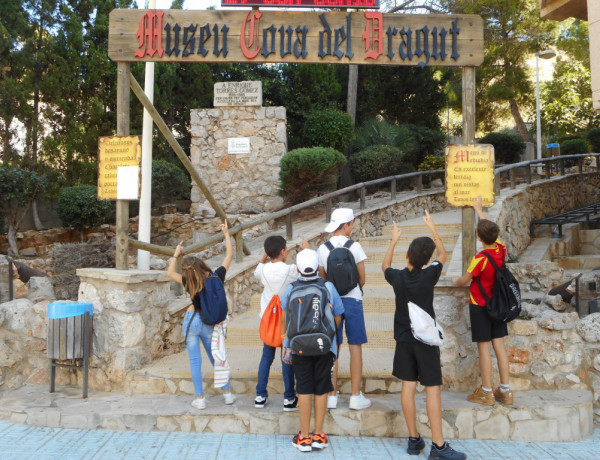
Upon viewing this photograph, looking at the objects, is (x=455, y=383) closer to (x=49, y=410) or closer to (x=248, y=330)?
(x=248, y=330)

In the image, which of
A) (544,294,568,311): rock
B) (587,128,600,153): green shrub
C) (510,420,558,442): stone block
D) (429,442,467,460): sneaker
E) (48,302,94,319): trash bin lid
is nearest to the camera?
(429,442,467,460): sneaker

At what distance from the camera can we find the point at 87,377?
5242 millimetres

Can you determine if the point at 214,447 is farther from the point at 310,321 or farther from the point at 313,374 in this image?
the point at 310,321

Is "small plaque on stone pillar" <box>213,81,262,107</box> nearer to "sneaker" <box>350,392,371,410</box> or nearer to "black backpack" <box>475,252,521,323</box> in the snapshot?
"black backpack" <box>475,252,521,323</box>

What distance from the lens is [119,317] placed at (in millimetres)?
5402

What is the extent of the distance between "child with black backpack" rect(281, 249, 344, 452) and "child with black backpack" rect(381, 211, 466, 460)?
20.0 inches

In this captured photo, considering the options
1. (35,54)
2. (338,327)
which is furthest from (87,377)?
(35,54)

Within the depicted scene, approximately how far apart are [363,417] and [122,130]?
3491 mm

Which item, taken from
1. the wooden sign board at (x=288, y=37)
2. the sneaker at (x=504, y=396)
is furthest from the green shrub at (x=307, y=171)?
the sneaker at (x=504, y=396)

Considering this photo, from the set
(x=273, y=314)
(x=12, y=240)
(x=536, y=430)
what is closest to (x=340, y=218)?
(x=273, y=314)

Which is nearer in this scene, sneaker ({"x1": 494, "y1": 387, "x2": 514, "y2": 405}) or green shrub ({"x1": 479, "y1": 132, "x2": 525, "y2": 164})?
sneaker ({"x1": 494, "y1": 387, "x2": 514, "y2": 405})

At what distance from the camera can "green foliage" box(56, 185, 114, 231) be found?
42.0 ft

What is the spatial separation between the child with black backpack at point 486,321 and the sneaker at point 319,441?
133 centimetres

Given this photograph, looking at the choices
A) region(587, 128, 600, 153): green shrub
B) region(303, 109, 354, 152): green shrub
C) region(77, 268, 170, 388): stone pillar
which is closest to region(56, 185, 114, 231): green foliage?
region(303, 109, 354, 152): green shrub
